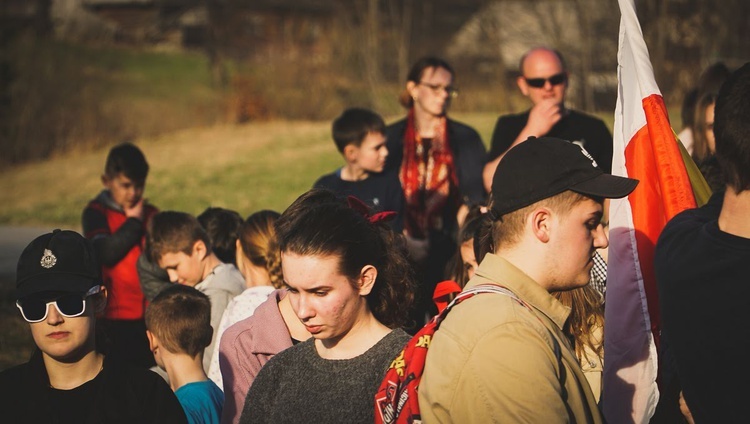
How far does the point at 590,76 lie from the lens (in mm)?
30250

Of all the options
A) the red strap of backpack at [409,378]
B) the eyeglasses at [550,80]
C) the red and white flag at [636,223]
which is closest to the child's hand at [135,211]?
the eyeglasses at [550,80]

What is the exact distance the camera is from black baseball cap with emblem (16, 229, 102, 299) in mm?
3645

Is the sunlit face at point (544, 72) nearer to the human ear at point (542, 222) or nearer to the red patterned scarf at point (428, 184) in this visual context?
the red patterned scarf at point (428, 184)

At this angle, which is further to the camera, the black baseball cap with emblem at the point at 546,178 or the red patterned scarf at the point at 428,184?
the red patterned scarf at the point at 428,184

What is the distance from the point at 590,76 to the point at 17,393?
93.5 ft

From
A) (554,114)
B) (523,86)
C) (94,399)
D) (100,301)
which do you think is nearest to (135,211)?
(523,86)

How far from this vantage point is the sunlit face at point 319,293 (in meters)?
3.30

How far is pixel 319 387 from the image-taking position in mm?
3342

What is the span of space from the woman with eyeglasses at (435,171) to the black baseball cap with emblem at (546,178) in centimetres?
424

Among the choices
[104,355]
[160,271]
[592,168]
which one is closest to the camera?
[592,168]

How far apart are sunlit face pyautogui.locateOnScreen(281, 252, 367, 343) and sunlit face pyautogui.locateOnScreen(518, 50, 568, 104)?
11.9ft

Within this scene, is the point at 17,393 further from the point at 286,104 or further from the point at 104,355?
the point at 286,104

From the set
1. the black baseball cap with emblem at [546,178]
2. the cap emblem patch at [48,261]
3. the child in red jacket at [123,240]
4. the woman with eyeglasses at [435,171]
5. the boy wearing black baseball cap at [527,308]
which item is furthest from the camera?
the woman with eyeglasses at [435,171]

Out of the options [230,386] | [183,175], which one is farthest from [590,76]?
[230,386]
